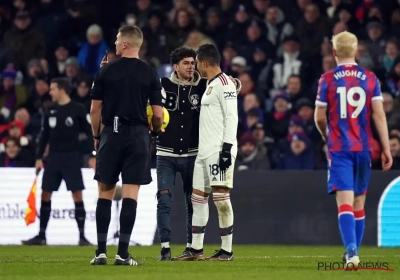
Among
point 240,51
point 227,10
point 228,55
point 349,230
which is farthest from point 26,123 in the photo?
point 349,230

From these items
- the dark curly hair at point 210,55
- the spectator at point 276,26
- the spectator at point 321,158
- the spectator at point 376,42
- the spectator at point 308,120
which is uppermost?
the spectator at point 276,26

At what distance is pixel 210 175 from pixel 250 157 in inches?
246

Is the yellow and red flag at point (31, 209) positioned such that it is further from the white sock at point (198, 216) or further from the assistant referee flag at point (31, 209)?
the white sock at point (198, 216)

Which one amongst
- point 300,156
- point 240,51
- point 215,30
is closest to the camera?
point 300,156

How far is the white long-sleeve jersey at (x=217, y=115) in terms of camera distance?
11234mm

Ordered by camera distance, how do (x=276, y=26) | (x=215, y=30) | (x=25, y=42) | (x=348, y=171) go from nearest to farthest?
(x=348, y=171), (x=276, y=26), (x=215, y=30), (x=25, y=42)

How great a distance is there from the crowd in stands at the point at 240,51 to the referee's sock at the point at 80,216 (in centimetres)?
221

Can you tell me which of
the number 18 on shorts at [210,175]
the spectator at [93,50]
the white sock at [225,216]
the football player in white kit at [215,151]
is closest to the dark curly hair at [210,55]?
the football player in white kit at [215,151]

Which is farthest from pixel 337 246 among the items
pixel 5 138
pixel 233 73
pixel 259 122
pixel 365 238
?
pixel 5 138

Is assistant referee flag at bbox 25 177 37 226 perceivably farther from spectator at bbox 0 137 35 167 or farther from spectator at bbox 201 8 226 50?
spectator at bbox 201 8 226 50

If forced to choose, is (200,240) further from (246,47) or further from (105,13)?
(105,13)

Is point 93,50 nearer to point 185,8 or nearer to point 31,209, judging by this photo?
point 185,8

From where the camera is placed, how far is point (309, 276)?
361 inches

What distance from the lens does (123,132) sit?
33.6 ft
